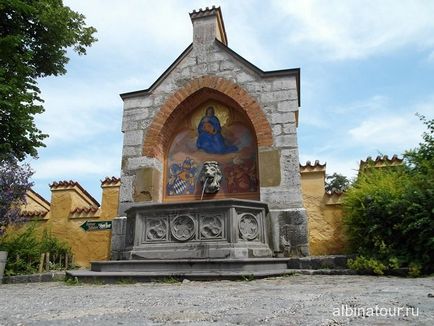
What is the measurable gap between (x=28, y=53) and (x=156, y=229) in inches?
220

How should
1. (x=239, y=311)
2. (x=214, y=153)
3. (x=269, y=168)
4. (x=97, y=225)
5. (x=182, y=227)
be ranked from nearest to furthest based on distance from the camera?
(x=239, y=311) < (x=182, y=227) < (x=269, y=168) < (x=214, y=153) < (x=97, y=225)

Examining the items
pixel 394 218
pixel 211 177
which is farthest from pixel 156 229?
pixel 394 218

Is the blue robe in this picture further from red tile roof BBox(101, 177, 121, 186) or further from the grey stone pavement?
the grey stone pavement

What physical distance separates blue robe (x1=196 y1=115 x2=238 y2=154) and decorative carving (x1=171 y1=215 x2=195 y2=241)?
101 inches

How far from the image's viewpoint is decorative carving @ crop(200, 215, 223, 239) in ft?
20.5

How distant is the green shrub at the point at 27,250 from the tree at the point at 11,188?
1.55ft

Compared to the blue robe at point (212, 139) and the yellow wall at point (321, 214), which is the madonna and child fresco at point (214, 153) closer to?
the blue robe at point (212, 139)

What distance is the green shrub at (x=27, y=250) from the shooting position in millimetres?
7218

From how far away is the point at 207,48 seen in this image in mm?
9117

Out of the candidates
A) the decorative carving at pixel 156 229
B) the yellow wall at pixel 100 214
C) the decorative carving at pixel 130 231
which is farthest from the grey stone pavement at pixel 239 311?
the yellow wall at pixel 100 214

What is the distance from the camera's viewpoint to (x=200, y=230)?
6324mm

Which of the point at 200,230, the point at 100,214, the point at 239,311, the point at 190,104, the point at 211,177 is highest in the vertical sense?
the point at 190,104

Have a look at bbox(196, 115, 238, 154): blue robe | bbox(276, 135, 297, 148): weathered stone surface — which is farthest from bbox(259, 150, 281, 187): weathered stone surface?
bbox(196, 115, 238, 154): blue robe

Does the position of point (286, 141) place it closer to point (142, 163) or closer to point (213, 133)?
point (213, 133)
